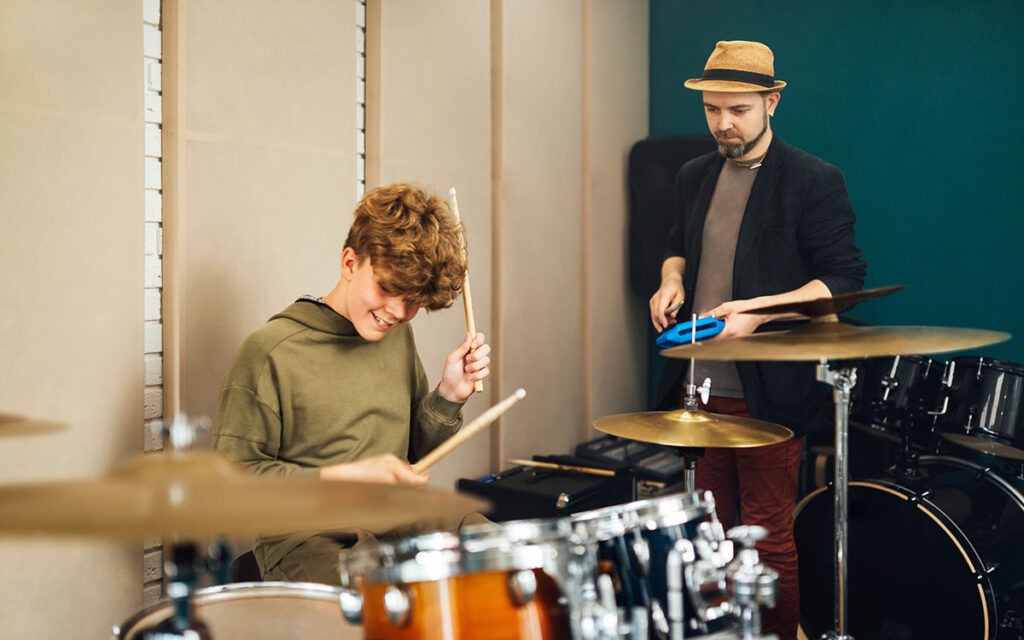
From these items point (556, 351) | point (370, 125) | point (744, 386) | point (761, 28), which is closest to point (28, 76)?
point (370, 125)

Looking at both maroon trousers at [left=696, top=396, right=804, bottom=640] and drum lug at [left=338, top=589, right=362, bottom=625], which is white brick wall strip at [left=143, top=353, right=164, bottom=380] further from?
maroon trousers at [left=696, top=396, right=804, bottom=640]

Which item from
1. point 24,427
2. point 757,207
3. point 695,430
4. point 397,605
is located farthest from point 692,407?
point 24,427

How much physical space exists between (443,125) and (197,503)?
2.23 metres

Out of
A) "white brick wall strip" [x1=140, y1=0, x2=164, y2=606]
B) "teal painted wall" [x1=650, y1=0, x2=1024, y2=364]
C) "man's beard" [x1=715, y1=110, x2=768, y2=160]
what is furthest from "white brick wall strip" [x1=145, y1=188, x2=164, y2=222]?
"teal painted wall" [x1=650, y1=0, x2=1024, y2=364]

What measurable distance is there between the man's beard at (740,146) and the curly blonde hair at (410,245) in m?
1.05

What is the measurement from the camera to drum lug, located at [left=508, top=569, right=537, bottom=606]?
1.35 metres

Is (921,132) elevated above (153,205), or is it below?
above

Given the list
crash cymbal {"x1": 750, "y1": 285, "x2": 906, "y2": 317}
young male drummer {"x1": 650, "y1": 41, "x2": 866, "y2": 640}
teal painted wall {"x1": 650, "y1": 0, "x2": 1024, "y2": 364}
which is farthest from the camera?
teal painted wall {"x1": 650, "y1": 0, "x2": 1024, "y2": 364}

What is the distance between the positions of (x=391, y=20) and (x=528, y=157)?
0.84m

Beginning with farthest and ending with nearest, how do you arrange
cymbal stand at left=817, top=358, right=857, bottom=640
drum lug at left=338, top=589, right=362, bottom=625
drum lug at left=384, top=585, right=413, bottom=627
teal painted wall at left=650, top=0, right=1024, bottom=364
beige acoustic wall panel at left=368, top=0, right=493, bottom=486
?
1. teal painted wall at left=650, top=0, right=1024, bottom=364
2. beige acoustic wall panel at left=368, top=0, right=493, bottom=486
3. cymbal stand at left=817, top=358, right=857, bottom=640
4. drum lug at left=338, top=589, right=362, bottom=625
5. drum lug at left=384, top=585, right=413, bottom=627

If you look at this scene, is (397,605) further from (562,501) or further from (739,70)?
(739,70)

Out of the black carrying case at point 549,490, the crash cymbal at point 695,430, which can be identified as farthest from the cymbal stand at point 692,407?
the black carrying case at point 549,490

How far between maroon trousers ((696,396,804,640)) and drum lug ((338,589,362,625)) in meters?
1.44

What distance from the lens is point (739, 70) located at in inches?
105
